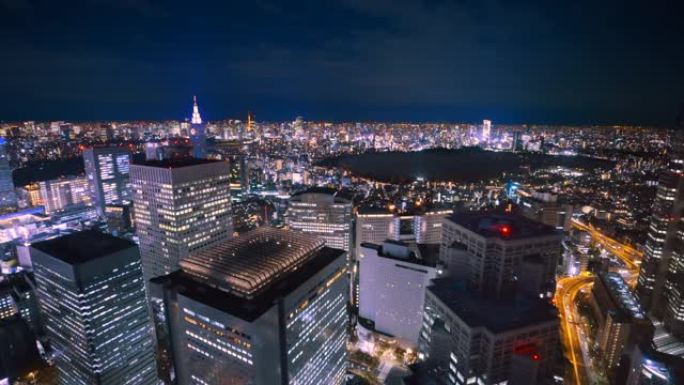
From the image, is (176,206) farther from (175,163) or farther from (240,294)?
(240,294)

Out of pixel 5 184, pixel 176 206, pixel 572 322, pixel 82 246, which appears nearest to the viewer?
pixel 82 246

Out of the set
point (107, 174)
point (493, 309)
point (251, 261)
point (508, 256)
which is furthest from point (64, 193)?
point (508, 256)

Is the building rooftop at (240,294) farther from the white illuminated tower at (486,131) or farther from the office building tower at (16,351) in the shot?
the white illuminated tower at (486,131)

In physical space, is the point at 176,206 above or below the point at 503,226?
above

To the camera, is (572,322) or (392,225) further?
(392,225)

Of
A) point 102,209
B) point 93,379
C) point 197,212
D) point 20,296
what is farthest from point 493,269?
point 102,209

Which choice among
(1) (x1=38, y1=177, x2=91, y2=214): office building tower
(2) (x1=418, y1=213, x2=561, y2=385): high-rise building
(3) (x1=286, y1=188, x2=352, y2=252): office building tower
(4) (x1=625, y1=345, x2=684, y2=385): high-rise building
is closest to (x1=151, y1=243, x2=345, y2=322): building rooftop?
(2) (x1=418, y1=213, x2=561, y2=385): high-rise building

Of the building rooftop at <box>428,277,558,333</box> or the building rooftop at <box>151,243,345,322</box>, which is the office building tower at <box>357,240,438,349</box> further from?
the building rooftop at <box>151,243,345,322</box>

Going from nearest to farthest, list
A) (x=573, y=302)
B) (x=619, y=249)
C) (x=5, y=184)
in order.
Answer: (x=573, y=302)
(x=619, y=249)
(x=5, y=184)
